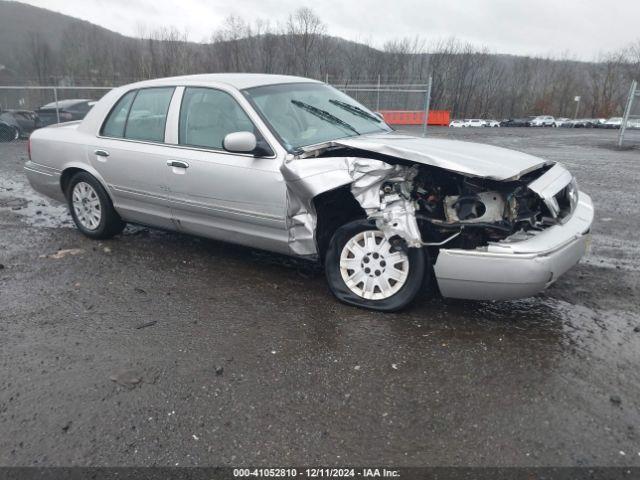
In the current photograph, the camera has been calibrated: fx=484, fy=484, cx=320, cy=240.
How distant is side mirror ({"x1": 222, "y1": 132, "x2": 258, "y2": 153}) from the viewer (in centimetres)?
366

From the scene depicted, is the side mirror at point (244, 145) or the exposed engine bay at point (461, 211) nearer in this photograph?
the exposed engine bay at point (461, 211)

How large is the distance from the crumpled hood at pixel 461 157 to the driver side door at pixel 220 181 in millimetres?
678

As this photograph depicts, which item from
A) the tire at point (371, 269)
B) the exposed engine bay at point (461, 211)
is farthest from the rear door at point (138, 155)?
the exposed engine bay at point (461, 211)

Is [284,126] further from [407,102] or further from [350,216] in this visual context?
[407,102]

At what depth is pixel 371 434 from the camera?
234cm

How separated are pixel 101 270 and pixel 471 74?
63.9 metres

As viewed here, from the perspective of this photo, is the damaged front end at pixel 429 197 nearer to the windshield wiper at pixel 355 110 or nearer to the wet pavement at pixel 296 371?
the wet pavement at pixel 296 371

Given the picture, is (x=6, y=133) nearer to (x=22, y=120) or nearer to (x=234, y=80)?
(x=22, y=120)

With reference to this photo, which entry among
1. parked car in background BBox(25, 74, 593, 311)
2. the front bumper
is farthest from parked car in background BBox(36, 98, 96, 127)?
the front bumper

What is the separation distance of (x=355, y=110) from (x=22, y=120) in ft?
50.8

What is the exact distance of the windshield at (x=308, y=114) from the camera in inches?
156

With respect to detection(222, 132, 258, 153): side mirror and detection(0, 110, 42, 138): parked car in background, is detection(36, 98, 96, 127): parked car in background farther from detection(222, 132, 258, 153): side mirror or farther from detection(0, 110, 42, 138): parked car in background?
detection(222, 132, 258, 153): side mirror

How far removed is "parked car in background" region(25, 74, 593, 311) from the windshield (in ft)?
0.05

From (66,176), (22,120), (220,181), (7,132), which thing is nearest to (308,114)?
(220,181)
